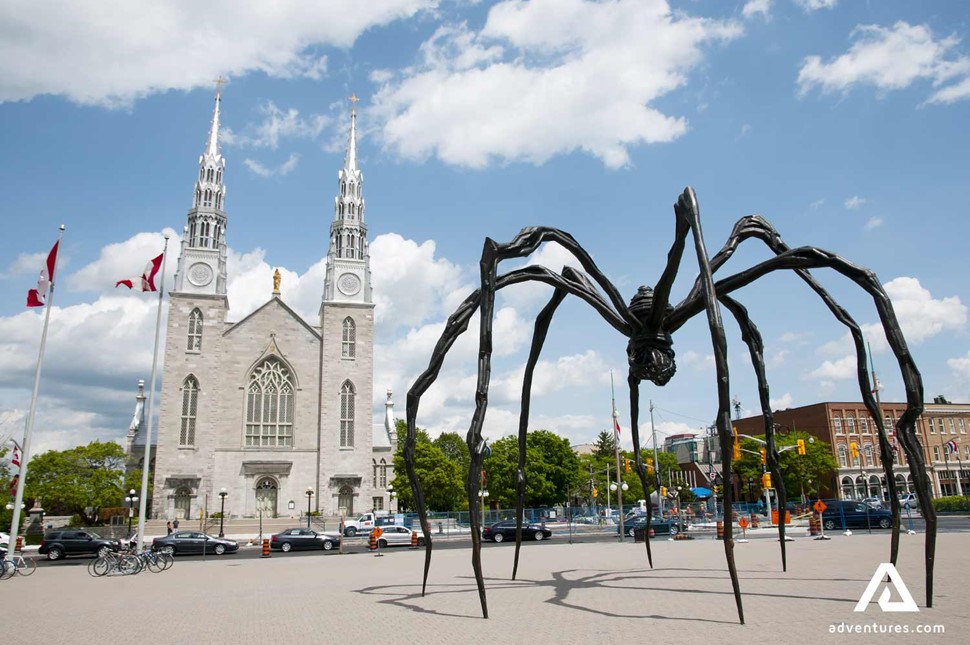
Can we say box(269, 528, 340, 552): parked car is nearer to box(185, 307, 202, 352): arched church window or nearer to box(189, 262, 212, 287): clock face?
box(185, 307, 202, 352): arched church window

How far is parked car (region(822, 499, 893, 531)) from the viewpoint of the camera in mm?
30438

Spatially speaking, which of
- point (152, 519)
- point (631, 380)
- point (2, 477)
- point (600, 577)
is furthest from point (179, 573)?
point (2, 477)

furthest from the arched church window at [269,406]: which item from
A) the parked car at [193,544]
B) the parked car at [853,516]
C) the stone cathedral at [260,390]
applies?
the parked car at [853,516]

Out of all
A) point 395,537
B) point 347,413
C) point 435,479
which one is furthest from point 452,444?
point 395,537

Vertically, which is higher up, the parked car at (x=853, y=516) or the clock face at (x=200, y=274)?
the clock face at (x=200, y=274)

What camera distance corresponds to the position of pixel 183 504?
5056cm

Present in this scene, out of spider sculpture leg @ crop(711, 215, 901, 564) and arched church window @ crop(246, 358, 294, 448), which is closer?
spider sculpture leg @ crop(711, 215, 901, 564)

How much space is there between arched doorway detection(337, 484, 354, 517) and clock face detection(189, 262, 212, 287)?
816 inches

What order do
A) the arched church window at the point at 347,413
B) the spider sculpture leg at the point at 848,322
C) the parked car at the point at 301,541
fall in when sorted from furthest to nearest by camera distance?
1. the arched church window at the point at 347,413
2. the parked car at the point at 301,541
3. the spider sculpture leg at the point at 848,322

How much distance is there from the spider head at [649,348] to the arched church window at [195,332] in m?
51.3

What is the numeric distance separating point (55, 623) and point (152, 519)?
44.5 metres

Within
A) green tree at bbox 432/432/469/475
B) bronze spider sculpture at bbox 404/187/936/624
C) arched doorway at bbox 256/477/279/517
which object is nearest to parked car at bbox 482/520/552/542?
bronze spider sculpture at bbox 404/187/936/624

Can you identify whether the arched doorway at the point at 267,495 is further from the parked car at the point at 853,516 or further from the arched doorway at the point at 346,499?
the parked car at the point at 853,516

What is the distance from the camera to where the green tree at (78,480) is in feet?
158
